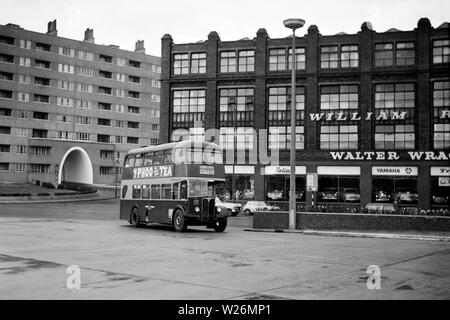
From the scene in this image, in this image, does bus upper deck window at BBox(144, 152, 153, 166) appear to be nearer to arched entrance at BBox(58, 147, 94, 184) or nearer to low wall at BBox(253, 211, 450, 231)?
low wall at BBox(253, 211, 450, 231)

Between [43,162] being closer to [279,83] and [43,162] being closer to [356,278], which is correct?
[279,83]

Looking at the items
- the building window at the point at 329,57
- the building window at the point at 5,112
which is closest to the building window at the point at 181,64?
the building window at the point at 329,57

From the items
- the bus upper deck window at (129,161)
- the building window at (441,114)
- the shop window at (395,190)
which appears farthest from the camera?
the shop window at (395,190)

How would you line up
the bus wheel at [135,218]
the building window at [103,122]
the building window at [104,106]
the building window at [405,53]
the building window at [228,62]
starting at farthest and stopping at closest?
the building window at [103,122] → the building window at [104,106] → the building window at [228,62] → the building window at [405,53] → the bus wheel at [135,218]

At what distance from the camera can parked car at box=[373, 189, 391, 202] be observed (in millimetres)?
51112

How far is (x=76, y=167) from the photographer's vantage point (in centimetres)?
9388

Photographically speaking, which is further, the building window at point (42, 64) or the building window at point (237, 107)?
the building window at point (42, 64)

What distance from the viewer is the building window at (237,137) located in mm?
55625

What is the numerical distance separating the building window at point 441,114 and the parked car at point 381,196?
19.9ft

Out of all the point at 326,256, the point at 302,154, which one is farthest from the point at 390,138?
the point at 326,256

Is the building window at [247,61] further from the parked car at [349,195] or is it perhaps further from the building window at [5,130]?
the building window at [5,130]

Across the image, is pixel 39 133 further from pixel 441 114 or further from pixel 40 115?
pixel 441 114

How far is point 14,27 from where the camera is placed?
3280 inches

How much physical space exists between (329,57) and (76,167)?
54.5 m
